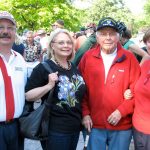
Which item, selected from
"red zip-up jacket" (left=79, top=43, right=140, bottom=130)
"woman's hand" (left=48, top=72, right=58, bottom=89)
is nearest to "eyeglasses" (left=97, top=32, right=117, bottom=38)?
"red zip-up jacket" (left=79, top=43, right=140, bottom=130)

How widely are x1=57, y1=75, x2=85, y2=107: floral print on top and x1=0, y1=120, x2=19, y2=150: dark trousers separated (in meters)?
0.51

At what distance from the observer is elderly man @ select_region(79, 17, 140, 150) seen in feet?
11.8

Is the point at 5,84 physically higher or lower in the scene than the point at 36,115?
higher

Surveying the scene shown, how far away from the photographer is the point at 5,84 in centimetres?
322

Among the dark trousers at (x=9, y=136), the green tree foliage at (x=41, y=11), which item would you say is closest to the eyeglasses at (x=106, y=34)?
the dark trousers at (x=9, y=136)

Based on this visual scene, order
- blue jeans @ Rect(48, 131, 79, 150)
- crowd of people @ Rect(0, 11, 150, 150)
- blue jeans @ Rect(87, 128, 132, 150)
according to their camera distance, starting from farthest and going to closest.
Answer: blue jeans @ Rect(87, 128, 132, 150), blue jeans @ Rect(48, 131, 79, 150), crowd of people @ Rect(0, 11, 150, 150)

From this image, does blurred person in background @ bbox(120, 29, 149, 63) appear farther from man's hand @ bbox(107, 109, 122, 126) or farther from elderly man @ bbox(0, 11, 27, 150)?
elderly man @ bbox(0, 11, 27, 150)

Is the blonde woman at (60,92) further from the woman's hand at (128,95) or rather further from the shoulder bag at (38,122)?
the woman's hand at (128,95)

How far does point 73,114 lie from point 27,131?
50 cm

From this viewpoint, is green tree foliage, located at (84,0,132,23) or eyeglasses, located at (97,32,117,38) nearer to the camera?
eyeglasses, located at (97,32,117,38)

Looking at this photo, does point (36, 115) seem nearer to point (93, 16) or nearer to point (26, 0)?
point (26, 0)

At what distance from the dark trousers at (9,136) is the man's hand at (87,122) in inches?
29.3

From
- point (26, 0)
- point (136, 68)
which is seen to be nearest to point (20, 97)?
point (136, 68)

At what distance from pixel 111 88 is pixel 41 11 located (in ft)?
57.9
